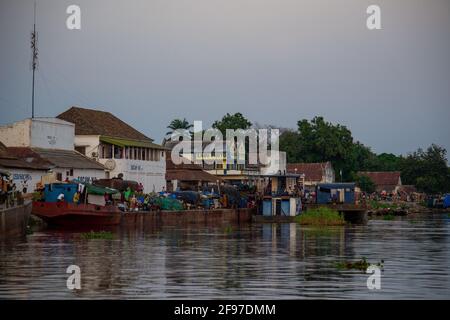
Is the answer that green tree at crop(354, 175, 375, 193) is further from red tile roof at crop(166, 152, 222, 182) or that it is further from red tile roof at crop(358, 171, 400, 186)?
red tile roof at crop(166, 152, 222, 182)

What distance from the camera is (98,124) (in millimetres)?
74875

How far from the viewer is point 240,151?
106m

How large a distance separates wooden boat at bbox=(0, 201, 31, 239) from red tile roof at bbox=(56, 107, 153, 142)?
26.5 metres

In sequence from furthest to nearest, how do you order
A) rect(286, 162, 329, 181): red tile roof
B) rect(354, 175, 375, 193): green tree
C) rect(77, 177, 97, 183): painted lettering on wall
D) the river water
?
1. rect(354, 175, 375, 193): green tree
2. rect(286, 162, 329, 181): red tile roof
3. rect(77, 177, 97, 183): painted lettering on wall
4. the river water

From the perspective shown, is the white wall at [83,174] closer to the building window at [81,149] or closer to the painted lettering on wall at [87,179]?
the painted lettering on wall at [87,179]

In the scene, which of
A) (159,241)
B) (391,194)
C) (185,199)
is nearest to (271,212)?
(185,199)

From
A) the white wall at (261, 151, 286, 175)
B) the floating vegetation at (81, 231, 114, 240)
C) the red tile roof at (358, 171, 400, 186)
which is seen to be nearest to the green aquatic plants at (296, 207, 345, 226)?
the floating vegetation at (81, 231, 114, 240)

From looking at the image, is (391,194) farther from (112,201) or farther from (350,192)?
(112,201)

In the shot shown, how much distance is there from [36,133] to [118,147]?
33.9 ft

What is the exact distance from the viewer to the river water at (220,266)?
83.1 ft

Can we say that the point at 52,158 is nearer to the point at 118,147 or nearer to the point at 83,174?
the point at 83,174

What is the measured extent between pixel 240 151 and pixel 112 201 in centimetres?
4711

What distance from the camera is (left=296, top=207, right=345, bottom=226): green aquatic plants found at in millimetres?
64500

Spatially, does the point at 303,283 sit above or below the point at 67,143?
below
